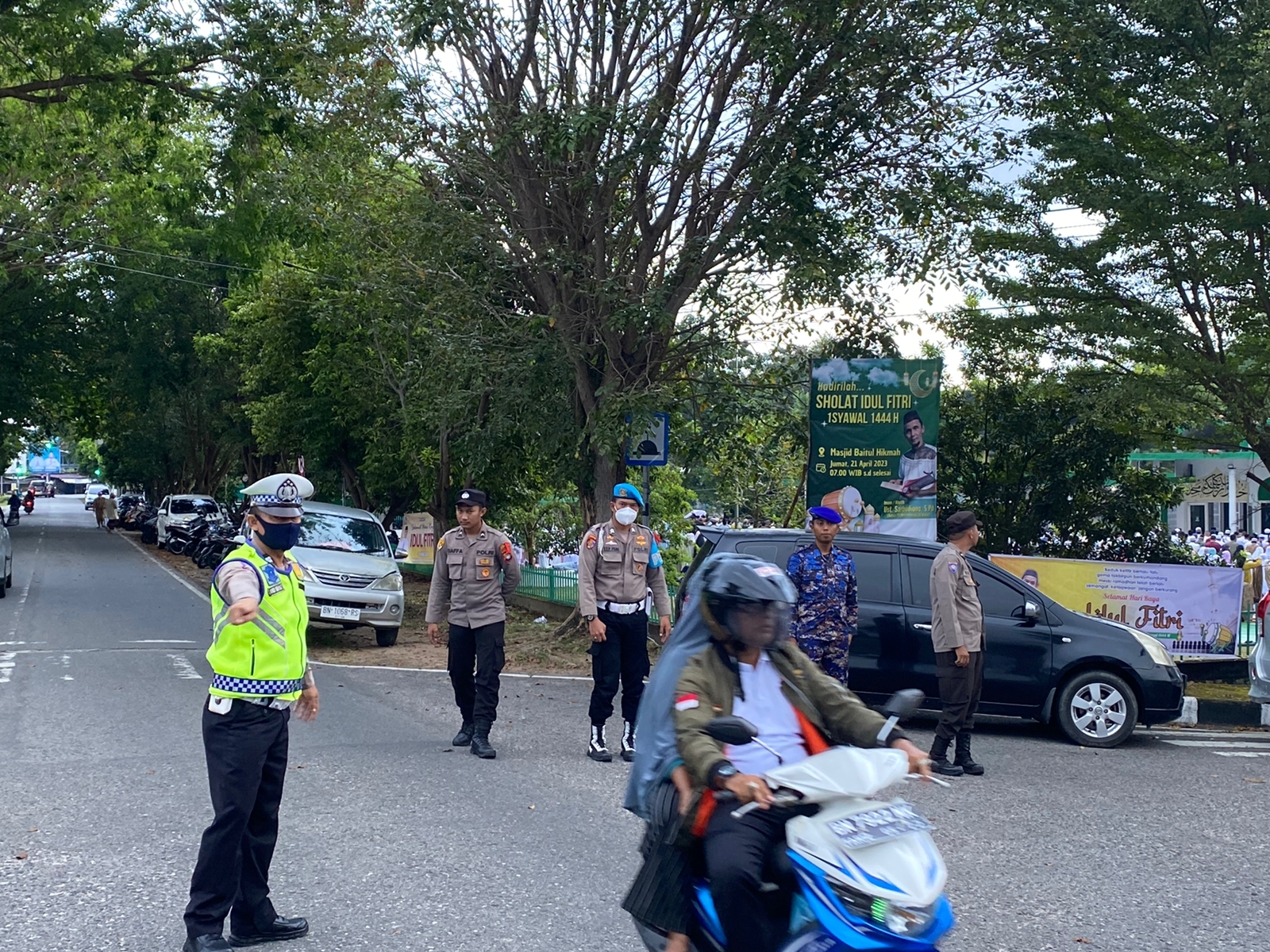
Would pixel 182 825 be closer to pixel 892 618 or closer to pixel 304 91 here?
pixel 892 618

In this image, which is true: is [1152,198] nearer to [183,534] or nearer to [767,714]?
[767,714]

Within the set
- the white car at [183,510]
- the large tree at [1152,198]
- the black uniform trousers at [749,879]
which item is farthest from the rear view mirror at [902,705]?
the white car at [183,510]

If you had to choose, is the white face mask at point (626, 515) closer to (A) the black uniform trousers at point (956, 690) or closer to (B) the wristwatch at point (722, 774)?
(A) the black uniform trousers at point (956, 690)

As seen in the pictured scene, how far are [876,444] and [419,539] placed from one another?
13.4 metres

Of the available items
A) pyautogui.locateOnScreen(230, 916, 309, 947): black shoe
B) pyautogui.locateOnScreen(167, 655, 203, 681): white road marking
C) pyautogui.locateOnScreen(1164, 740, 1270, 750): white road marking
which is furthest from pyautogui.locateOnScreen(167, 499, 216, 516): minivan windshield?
pyautogui.locateOnScreen(230, 916, 309, 947): black shoe

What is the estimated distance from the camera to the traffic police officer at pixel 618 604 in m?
8.70

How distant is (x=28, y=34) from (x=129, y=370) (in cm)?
2528

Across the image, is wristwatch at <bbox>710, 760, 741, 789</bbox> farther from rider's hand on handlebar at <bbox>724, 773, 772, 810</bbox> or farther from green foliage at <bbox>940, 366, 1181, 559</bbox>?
green foliage at <bbox>940, 366, 1181, 559</bbox>

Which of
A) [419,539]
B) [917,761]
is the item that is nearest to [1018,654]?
[917,761]

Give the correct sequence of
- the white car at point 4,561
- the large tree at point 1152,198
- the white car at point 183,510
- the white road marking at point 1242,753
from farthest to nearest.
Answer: the white car at point 183,510
the white car at point 4,561
the large tree at point 1152,198
the white road marking at point 1242,753

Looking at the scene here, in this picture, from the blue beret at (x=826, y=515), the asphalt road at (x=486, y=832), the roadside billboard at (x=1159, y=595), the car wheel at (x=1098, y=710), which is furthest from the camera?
the roadside billboard at (x=1159, y=595)

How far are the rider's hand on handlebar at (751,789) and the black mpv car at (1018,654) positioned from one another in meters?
6.73

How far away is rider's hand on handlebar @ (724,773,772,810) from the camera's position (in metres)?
3.40

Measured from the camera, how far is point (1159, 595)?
44.6 feet
